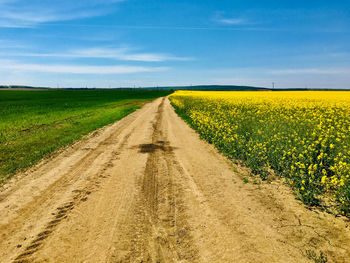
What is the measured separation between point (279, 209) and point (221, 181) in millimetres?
1894

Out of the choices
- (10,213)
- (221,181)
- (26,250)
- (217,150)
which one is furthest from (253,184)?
(10,213)

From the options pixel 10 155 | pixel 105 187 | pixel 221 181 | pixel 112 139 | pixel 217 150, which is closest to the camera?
pixel 105 187

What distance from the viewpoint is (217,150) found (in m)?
10.1

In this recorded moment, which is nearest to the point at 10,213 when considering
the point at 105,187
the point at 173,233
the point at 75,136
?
the point at 105,187

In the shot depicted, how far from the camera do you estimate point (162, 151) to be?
980 cm

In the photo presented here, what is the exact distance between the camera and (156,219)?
14.8 feet

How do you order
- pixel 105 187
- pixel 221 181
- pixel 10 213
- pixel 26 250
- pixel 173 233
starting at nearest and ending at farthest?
pixel 26 250 < pixel 173 233 < pixel 10 213 < pixel 105 187 < pixel 221 181

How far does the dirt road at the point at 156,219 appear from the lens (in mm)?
3580

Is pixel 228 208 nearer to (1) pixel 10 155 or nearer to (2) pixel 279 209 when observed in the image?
(2) pixel 279 209

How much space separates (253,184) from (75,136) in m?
10.5

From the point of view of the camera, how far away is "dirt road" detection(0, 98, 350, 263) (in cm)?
358

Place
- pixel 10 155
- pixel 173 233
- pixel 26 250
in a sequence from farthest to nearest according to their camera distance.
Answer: pixel 10 155
pixel 173 233
pixel 26 250

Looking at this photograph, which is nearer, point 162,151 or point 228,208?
point 228,208

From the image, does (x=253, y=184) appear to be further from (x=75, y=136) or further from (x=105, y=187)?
(x=75, y=136)
